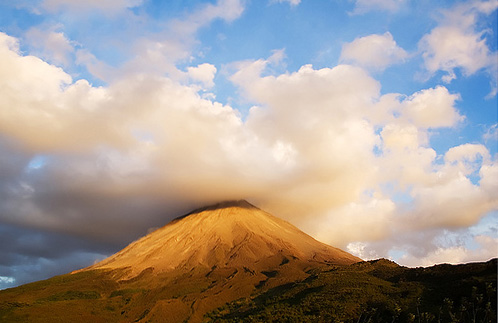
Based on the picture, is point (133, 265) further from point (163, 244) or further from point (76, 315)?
point (76, 315)

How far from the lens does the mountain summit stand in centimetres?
15575

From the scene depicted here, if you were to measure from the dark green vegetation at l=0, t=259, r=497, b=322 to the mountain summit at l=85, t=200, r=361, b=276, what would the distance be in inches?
389

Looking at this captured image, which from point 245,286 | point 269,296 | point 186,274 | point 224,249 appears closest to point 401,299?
point 269,296

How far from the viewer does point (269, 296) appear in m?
99.2

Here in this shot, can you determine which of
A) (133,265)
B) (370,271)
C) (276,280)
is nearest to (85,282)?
(133,265)

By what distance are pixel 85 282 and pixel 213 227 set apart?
6173 cm

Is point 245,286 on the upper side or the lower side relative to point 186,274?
lower

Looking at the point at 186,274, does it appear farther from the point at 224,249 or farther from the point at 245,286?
the point at 245,286

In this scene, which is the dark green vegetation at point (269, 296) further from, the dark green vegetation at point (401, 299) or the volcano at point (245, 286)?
the volcano at point (245, 286)

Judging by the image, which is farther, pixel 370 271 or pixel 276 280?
pixel 276 280

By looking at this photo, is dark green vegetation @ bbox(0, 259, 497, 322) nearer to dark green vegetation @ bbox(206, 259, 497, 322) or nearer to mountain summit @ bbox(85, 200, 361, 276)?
dark green vegetation @ bbox(206, 259, 497, 322)

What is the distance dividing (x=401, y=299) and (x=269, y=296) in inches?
1677

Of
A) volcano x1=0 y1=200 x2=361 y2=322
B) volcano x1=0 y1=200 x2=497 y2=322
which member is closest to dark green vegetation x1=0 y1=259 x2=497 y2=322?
volcano x1=0 y1=200 x2=497 y2=322

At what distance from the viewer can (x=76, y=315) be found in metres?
109
